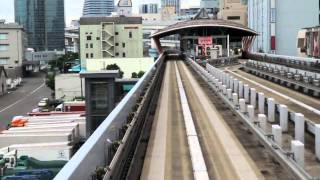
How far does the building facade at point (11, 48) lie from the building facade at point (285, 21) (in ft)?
177

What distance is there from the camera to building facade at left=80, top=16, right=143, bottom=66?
97250 mm

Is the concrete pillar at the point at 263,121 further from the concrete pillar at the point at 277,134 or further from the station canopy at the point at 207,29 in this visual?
the station canopy at the point at 207,29

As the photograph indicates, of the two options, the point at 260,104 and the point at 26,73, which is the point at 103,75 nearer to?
the point at 260,104

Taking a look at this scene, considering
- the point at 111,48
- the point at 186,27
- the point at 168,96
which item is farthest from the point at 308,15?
the point at 168,96

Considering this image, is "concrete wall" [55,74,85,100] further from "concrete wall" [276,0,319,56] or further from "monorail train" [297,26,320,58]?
"monorail train" [297,26,320,58]

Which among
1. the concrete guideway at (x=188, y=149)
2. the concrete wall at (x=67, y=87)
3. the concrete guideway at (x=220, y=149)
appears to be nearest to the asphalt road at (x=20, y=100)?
the concrete wall at (x=67, y=87)

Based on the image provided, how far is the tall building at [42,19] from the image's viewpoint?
589 ft

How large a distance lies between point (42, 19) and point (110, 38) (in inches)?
3587

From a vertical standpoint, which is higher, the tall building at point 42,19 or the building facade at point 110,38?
the tall building at point 42,19

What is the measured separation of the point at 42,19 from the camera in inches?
7170

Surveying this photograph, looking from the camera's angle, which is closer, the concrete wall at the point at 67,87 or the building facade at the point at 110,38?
the concrete wall at the point at 67,87

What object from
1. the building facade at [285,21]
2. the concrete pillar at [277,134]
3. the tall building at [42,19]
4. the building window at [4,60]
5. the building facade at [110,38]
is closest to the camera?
the concrete pillar at [277,134]

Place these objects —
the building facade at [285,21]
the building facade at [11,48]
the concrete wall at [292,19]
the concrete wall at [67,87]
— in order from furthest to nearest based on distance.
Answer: the building facade at [11,48]
the building facade at [285,21]
the concrete wall at [292,19]
the concrete wall at [67,87]

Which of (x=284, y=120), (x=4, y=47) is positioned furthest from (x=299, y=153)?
(x=4, y=47)
